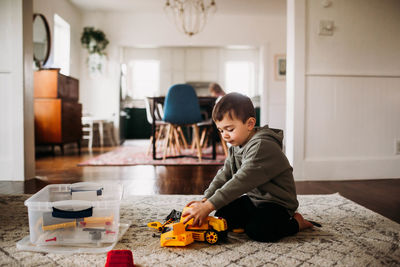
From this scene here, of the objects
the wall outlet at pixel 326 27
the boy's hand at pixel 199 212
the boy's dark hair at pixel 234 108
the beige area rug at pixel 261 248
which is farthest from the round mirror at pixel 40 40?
the boy's hand at pixel 199 212

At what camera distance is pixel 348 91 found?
2.34m

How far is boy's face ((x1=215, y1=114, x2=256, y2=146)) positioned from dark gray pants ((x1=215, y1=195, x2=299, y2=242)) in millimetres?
248

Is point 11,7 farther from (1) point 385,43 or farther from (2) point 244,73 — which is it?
(2) point 244,73

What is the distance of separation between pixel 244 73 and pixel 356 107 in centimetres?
629

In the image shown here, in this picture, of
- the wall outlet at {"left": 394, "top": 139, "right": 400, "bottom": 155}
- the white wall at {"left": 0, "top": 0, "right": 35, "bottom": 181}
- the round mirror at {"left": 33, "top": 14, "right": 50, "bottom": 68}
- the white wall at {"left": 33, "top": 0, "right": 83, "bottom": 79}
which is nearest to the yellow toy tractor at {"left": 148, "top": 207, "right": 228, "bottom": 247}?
the white wall at {"left": 0, "top": 0, "right": 35, "bottom": 181}

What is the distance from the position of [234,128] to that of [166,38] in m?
5.47

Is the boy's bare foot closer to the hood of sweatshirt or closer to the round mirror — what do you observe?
the hood of sweatshirt

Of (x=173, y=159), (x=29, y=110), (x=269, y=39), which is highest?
(x=269, y=39)

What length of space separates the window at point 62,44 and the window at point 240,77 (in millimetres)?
4248

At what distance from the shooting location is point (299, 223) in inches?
45.7

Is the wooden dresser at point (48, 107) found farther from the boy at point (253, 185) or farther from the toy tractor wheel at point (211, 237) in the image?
the toy tractor wheel at point (211, 237)

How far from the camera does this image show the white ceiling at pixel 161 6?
5.54 meters

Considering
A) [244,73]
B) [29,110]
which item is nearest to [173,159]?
[29,110]

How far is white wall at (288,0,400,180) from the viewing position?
2297 mm
